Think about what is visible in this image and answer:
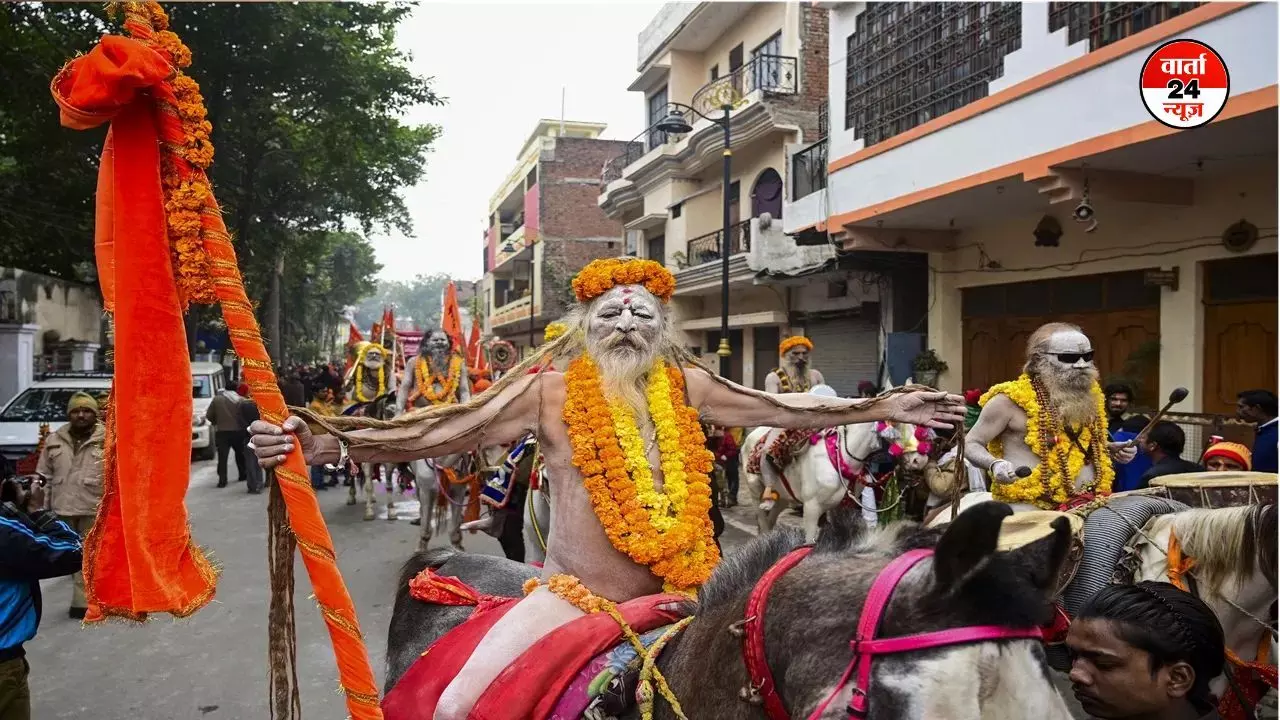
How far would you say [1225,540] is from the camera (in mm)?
3412

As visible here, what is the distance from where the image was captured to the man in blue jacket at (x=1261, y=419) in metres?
6.18

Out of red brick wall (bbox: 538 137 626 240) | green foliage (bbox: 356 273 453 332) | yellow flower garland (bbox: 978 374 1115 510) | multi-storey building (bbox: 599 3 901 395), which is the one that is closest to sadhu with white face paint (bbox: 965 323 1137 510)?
yellow flower garland (bbox: 978 374 1115 510)

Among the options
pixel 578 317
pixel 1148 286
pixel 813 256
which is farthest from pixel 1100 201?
pixel 578 317

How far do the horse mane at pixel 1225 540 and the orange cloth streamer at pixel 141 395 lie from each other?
12.5 ft

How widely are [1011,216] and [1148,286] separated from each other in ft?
8.08

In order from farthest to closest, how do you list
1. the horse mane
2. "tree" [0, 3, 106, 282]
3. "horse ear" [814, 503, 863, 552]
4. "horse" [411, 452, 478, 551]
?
"tree" [0, 3, 106, 282], "horse" [411, 452, 478, 551], the horse mane, "horse ear" [814, 503, 863, 552]

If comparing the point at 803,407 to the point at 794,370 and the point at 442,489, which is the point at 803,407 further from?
the point at 794,370

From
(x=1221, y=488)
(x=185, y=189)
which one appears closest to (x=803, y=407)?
(x=185, y=189)

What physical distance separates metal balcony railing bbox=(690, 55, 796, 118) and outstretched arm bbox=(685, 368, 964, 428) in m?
15.6

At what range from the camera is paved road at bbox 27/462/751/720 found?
5281 mm

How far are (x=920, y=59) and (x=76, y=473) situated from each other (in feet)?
39.2

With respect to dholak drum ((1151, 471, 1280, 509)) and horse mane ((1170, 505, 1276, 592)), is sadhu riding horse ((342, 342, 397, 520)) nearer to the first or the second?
dholak drum ((1151, 471, 1280, 509))

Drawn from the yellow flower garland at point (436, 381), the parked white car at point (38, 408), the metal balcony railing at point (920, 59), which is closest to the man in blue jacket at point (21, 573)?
the yellow flower garland at point (436, 381)

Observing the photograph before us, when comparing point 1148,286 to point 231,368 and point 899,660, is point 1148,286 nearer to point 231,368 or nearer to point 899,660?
point 899,660
